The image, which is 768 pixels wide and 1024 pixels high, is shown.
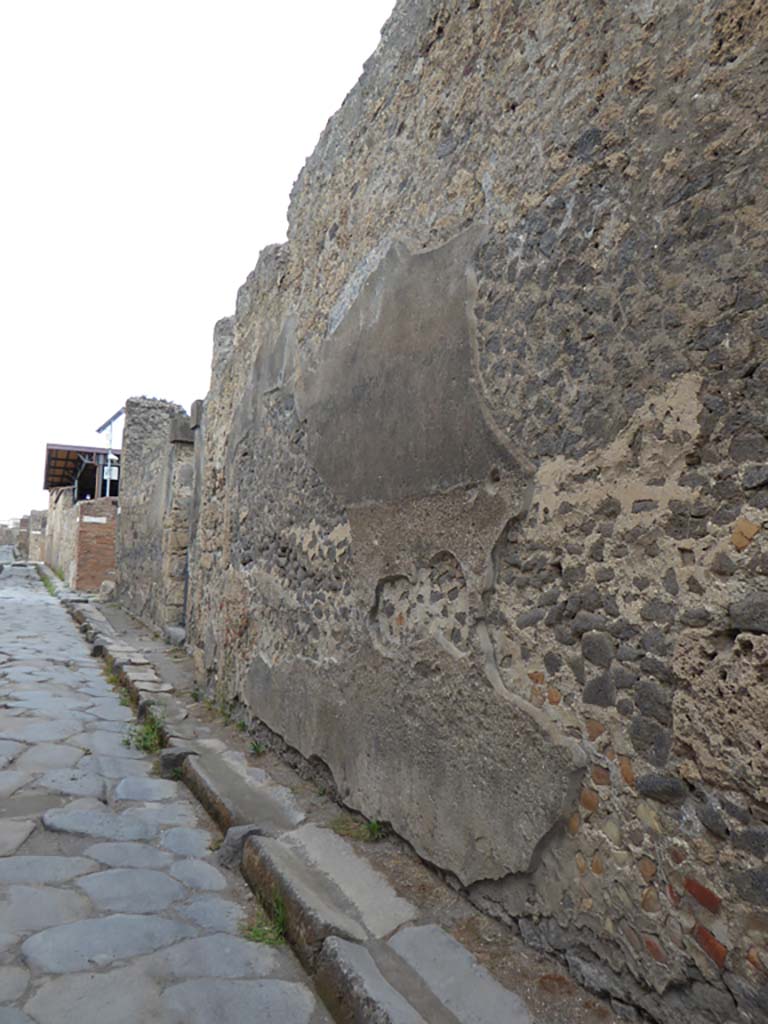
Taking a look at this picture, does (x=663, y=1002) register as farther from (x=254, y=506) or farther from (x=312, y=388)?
(x=254, y=506)

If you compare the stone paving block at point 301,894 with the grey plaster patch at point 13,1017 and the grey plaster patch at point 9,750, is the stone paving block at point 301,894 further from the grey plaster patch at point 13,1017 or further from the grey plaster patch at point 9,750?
the grey plaster patch at point 9,750

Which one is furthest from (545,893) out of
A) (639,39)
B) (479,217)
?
(639,39)

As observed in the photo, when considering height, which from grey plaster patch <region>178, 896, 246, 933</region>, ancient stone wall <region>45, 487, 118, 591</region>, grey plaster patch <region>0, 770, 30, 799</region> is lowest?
grey plaster patch <region>178, 896, 246, 933</region>

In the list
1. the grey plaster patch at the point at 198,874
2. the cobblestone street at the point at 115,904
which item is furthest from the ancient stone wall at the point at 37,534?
the grey plaster patch at the point at 198,874

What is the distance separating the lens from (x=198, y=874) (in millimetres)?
2486

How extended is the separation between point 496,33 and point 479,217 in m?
0.55

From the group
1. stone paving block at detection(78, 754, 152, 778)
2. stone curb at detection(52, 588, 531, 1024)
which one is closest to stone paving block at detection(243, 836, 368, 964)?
stone curb at detection(52, 588, 531, 1024)

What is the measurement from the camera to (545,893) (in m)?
1.84

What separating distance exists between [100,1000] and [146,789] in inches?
62.4

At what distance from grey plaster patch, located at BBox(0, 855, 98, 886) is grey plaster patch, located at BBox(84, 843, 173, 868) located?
54mm

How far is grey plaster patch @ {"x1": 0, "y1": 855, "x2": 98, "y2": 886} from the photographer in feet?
7.65

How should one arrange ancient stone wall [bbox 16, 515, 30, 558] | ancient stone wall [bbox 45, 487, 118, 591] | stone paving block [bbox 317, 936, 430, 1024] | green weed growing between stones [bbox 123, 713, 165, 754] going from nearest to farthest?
stone paving block [bbox 317, 936, 430, 1024], green weed growing between stones [bbox 123, 713, 165, 754], ancient stone wall [bbox 45, 487, 118, 591], ancient stone wall [bbox 16, 515, 30, 558]

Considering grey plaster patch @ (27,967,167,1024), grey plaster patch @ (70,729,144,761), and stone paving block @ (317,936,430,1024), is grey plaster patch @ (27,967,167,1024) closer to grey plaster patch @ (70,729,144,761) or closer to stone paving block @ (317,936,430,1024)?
stone paving block @ (317,936,430,1024)

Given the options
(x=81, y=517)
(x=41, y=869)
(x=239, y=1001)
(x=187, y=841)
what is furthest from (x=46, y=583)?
(x=239, y=1001)
